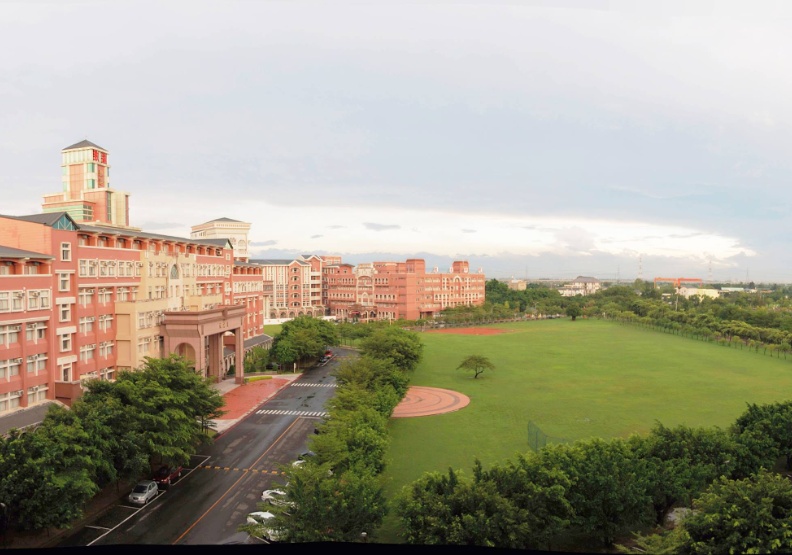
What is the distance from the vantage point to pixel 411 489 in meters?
11.0

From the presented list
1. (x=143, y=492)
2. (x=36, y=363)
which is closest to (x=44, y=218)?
(x=36, y=363)

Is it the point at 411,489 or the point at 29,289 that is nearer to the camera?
the point at 411,489

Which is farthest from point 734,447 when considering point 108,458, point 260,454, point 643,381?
point 643,381

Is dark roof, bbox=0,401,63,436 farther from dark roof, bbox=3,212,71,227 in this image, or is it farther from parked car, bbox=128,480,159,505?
dark roof, bbox=3,212,71,227

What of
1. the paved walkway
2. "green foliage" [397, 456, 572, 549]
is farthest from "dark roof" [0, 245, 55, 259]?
"green foliage" [397, 456, 572, 549]

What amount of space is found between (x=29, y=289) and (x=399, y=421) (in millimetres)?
15149

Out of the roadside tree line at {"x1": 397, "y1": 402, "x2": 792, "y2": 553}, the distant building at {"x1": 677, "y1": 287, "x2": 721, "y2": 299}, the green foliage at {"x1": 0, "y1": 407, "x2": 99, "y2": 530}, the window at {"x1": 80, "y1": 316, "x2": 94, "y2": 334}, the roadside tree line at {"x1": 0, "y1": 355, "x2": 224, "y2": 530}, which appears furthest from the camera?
the distant building at {"x1": 677, "y1": 287, "x2": 721, "y2": 299}

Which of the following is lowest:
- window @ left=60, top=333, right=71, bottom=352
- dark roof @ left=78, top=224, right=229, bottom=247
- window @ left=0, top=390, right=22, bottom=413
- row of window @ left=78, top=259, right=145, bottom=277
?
window @ left=0, top=390, right=22, bottom=413

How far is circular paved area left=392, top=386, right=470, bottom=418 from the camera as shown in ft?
83.6

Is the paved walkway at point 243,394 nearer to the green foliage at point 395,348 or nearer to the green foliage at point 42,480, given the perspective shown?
the green foliage at point 395,348

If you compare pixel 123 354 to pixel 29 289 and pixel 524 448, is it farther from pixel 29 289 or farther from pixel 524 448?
pixel 524 448

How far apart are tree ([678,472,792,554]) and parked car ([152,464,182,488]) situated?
13694mm

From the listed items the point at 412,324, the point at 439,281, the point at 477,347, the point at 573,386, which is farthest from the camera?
the point at 439,281

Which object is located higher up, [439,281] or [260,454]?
[439,281]
